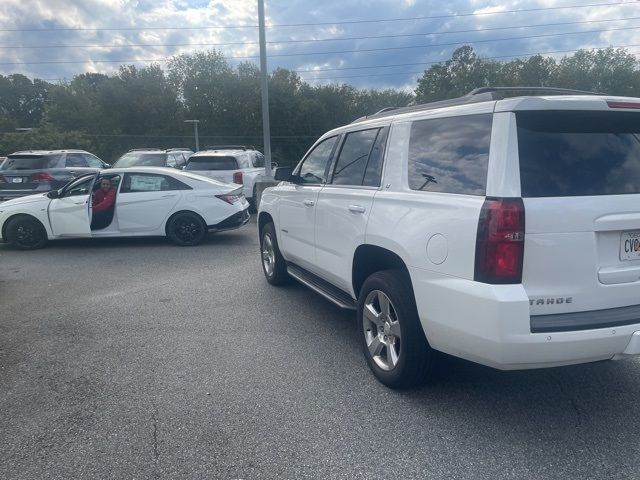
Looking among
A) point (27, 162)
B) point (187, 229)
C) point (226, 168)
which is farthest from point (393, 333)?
point (27, 162)

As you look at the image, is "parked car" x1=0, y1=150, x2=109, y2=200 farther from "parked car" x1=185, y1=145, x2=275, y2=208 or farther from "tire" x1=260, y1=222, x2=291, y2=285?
"tire" x1=260, y1=222, x2=291, y2=285

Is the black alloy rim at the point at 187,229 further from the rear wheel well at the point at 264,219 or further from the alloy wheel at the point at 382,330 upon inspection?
the alloy wheel at the point at 382,330

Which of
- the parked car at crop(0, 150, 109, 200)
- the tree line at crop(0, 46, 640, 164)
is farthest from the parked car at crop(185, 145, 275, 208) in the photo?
the tree line at crop(0, 46, 640, 164)

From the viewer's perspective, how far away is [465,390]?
12.6 ft

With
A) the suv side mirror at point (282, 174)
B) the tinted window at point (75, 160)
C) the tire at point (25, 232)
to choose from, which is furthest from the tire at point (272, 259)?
the tinted window at point (75, 160)

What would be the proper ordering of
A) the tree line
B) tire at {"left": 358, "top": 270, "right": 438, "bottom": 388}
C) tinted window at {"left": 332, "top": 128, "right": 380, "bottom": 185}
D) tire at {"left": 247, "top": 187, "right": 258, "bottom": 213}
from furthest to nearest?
the tree line
tire at {"left": 247, "top": 187, "right": 258, "bottom": 213}
tinted window at {"left": 332, "top": 128, "right": 380, "bottom": 185}
tire at {"left": 358, "top": 270, "right": 438, "bottom": 388}

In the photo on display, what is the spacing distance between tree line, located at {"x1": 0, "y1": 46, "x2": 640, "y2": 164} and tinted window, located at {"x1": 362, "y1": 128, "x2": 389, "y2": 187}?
37.3 m

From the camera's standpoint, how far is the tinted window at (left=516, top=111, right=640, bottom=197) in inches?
117

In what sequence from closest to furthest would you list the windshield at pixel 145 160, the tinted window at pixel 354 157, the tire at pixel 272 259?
the tinted window at pixel 354 157, the tire at pixel 272 259, the windshield at pixel 145 160

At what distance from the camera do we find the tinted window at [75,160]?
1590 centimetres

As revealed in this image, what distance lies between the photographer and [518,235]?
286 cm

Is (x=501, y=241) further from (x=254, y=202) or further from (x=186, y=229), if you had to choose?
(x=254, y=202)

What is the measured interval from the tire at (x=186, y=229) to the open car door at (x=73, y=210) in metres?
1.48

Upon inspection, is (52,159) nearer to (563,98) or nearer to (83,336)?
(83,336)
